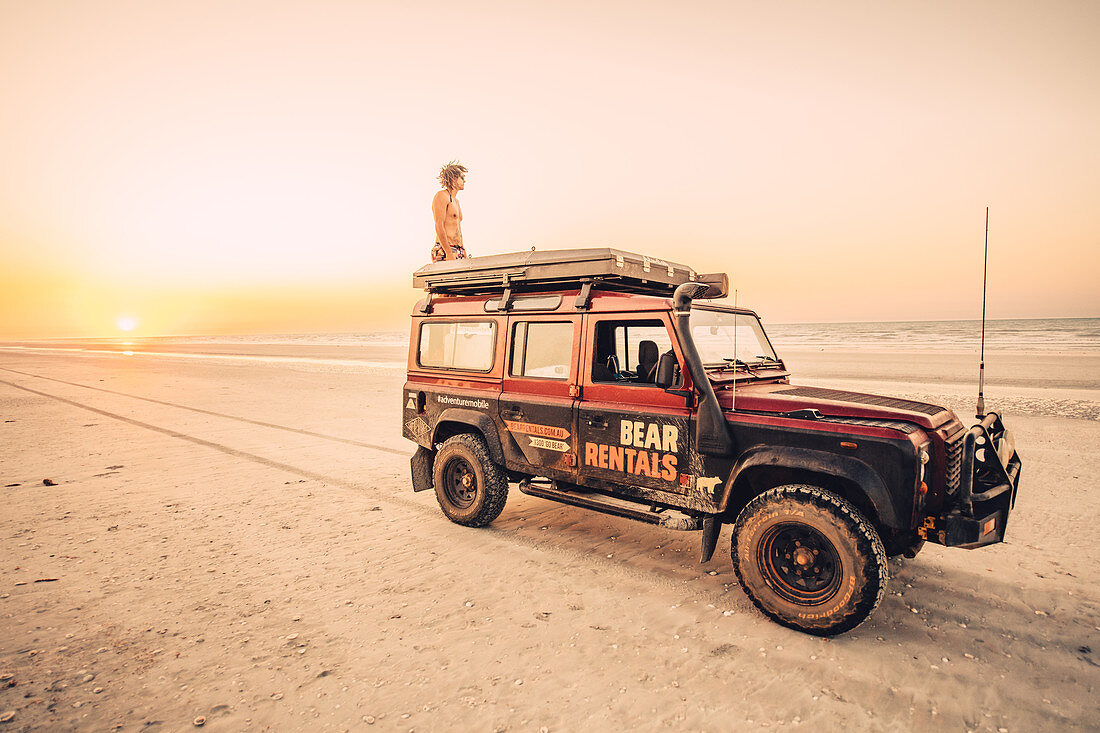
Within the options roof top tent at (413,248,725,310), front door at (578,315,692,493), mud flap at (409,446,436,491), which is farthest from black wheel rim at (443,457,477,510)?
roof top tent at (413,248,725,310)

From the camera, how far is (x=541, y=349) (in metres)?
5.31

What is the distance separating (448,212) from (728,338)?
3.60m

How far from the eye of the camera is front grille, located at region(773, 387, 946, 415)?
396 centimetres

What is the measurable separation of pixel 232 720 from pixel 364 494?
4171mm

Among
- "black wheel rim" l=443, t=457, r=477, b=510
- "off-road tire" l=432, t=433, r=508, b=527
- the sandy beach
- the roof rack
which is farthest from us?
"black wheel rim" l=443, t=457, r=477, b=510

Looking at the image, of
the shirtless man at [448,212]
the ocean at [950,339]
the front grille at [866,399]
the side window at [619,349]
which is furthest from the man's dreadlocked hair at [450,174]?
the ocean at [950,339]

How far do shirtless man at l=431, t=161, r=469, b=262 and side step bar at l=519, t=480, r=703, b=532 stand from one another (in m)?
2.94

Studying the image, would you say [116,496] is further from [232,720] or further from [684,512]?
[684,512]

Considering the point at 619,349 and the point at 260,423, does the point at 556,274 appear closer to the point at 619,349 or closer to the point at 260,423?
the point at 619,349

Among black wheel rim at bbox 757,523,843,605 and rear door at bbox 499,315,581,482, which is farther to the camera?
rear door at bbox 499,315,581,482

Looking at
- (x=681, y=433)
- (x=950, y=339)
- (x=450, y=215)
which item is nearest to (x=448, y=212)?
(x=450, y=215)

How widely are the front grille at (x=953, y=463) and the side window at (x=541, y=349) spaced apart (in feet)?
9.45

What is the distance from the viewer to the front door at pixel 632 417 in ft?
14.3

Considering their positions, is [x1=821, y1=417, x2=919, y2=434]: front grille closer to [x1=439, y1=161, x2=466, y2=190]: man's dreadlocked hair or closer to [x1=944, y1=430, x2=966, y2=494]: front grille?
[x1=944, y1=430, x2=966, y2=494]: front grille
